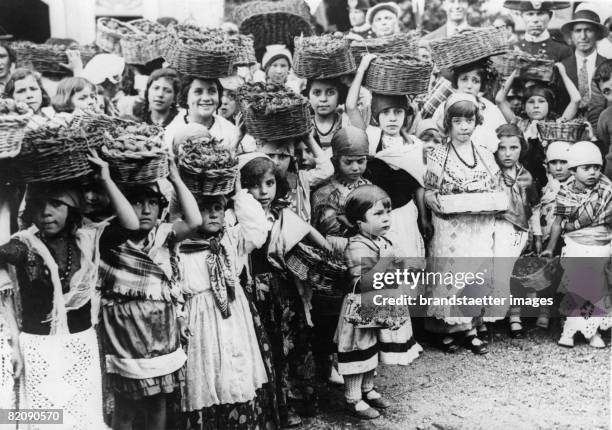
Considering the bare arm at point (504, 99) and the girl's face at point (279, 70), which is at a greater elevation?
the girl's face at point (279, 70)

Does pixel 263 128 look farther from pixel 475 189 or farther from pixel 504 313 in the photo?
pixel 504 313

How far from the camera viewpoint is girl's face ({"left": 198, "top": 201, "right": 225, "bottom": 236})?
324 centimetres

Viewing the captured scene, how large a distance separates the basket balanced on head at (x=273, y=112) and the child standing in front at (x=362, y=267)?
51cm

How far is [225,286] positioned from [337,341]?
799 mm

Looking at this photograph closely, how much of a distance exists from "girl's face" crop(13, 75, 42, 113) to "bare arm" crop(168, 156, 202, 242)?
1.21 m

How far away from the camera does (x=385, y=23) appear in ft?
16.6

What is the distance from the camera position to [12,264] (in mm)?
2848

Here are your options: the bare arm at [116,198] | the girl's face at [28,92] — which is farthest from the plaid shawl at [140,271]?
the girl's face at [28,92]

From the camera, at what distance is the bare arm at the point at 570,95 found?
4.93m

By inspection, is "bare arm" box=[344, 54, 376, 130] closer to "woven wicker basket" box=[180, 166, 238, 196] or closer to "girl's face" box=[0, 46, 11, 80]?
"woven wicker basket" box=[180, 166, 238, 196]

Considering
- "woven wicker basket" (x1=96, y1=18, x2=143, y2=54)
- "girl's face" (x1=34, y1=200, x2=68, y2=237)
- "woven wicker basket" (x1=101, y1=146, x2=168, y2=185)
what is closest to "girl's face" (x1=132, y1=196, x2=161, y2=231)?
"woven wicker basket" (x1=101, y1=146, x2=168, y2=185)

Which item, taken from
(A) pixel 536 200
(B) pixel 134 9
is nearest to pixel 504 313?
(A) pixel 536 200

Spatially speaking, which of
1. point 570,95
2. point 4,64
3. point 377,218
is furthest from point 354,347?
point 4,64

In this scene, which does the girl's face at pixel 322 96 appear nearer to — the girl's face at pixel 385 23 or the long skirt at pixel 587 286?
the girl's face at pixel 385 23
